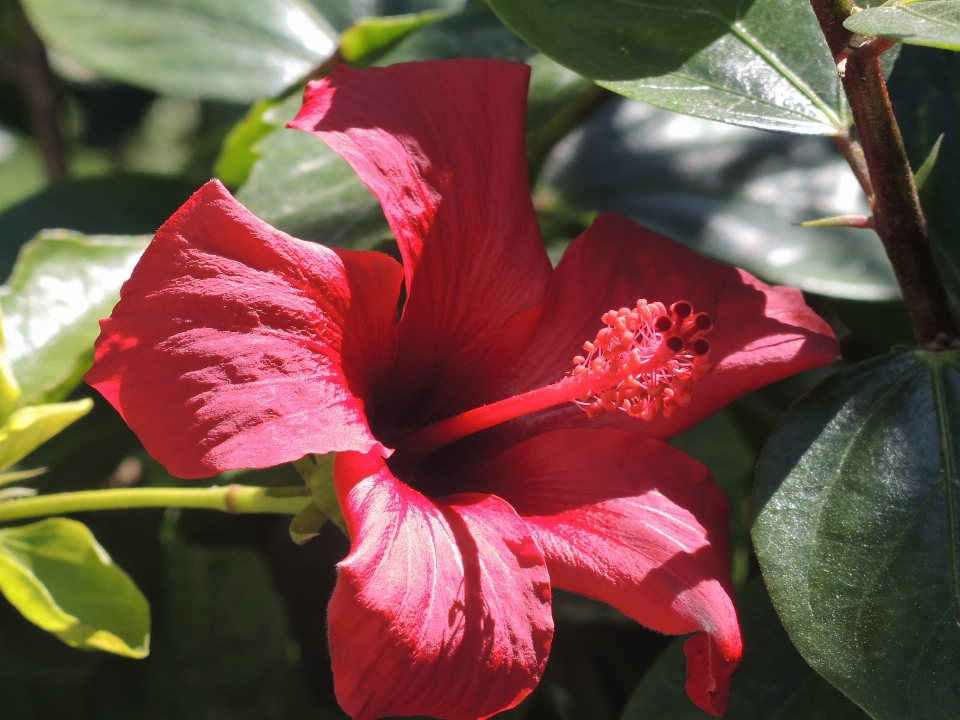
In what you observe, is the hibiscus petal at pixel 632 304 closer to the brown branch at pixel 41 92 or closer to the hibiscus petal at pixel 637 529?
the hibiscus petal at pixel 637 529

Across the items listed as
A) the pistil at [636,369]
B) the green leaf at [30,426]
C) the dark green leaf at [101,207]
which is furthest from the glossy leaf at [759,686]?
the dark green leaf at [101,207]

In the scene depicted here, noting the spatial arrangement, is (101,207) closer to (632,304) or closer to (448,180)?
(448,180)

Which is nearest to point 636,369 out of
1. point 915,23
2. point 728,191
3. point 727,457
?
point 915,23

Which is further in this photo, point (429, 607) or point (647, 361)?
point (647, 361)

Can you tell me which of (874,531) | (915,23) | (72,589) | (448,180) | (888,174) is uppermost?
(915,23)

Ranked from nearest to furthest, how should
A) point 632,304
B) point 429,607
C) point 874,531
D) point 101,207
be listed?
point 429,607 < point 874,531 < point 632,304 < point 101,207

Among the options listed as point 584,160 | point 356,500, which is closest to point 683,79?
point 356,500
